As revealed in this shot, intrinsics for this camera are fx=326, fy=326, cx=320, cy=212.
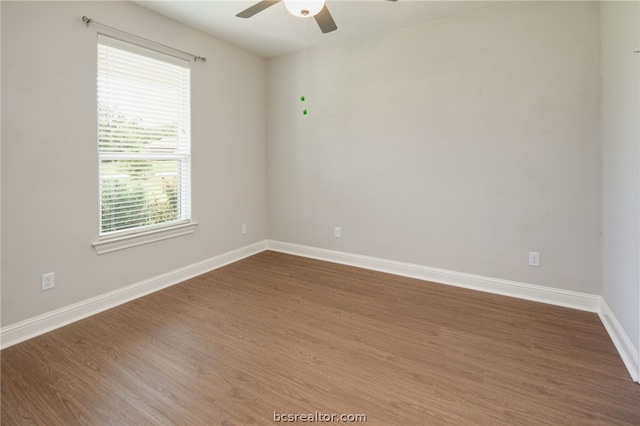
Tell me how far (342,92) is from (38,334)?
11.6 feet

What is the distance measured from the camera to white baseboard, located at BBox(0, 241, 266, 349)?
222 cm

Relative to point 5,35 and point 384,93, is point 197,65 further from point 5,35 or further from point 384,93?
point 384,93

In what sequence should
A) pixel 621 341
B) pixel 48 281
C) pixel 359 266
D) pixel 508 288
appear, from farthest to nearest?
pixel 359 266 < pixel 508 288 < pixel 48 281 < pixel 621 341

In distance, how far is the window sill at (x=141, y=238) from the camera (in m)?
2.72

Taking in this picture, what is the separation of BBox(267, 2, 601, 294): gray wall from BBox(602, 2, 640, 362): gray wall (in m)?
0.17

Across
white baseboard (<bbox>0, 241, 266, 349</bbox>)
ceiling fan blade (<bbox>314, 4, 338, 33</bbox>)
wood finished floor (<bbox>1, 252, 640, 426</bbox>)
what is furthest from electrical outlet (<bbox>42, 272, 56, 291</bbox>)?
ceiling fan blade (<bbox>314, 4, 338, 33</bbox>)

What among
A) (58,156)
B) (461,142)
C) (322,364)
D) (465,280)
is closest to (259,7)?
(58,156)

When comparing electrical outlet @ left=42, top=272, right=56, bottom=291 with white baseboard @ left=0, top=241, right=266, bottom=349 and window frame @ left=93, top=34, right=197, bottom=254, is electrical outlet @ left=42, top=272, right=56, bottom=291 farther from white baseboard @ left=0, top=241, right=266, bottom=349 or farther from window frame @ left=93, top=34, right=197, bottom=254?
window frame @ left=93, top=34, right=197, bottom=254

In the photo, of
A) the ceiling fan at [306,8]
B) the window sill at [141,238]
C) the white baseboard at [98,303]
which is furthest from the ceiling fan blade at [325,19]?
the white baseboard at [98,303]

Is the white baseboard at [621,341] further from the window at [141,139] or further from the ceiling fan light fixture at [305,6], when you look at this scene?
the window at [141,139]

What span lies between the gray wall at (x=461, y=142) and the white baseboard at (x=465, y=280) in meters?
0.07

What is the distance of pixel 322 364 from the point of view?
6.57 ft

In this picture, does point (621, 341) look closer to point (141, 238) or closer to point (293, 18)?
point (293, 18)

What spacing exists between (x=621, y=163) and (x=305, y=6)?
2288mm
